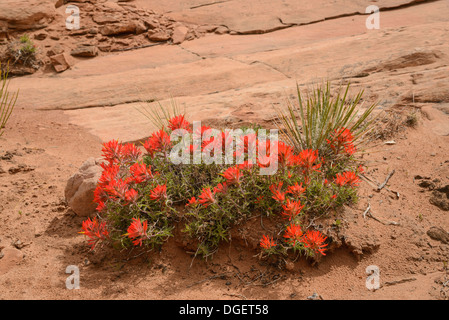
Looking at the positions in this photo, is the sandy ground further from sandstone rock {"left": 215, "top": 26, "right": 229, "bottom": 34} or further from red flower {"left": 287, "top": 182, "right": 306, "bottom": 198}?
red flower {"left": 287, "top": 182, "right": 306, "bottom": 198}

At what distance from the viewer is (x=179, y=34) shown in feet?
27.3

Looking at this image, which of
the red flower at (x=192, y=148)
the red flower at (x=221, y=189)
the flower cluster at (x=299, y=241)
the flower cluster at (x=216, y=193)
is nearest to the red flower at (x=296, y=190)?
the flower cluster at (x=216, y=193)

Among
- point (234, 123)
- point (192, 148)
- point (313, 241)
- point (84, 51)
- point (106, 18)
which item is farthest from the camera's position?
point (106, 18)

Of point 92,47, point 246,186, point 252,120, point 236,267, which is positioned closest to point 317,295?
point 236,267

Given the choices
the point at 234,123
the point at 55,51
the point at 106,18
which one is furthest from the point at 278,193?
the point at 106,18

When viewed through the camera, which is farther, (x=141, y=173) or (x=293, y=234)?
(x=141, y=173)

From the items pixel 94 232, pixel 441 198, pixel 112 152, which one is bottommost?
pixel 441 198

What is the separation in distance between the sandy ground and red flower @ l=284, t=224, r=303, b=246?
233 millimetres

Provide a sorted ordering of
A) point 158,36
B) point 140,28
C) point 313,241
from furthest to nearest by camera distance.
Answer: point 140,28 → point 158,36 → point 313,241

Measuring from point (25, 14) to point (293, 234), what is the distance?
7.42m

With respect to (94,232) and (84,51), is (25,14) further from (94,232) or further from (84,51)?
(94,232)

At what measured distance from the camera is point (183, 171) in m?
3.34

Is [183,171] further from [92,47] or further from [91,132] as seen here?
[92,47]

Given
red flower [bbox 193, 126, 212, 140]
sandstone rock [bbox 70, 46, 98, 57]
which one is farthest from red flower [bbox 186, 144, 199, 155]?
sandstone rock [bbox 70, 46, 98, 57]
